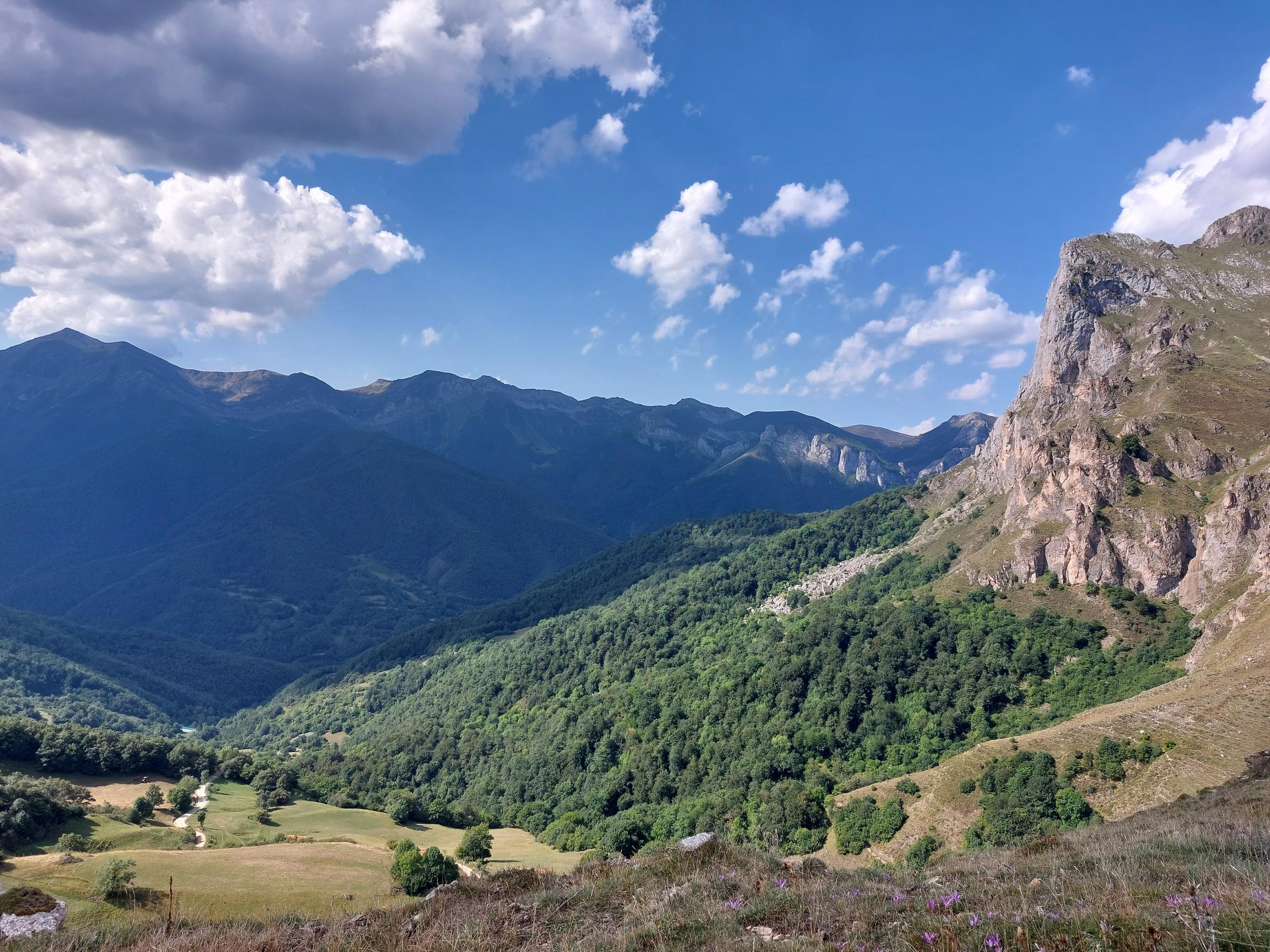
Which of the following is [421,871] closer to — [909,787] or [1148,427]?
[909,787]

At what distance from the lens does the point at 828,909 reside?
1036 cm

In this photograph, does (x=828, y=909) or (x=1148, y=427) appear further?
(x=1148, y=427)

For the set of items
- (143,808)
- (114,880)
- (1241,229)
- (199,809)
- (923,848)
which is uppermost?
(1241,229)

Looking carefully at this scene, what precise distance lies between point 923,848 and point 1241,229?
535 feet

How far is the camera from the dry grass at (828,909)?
7.73 meters

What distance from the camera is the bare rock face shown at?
6894 cm

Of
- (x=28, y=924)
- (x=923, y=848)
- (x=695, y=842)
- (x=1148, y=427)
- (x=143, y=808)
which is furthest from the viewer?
(x=1148, y=427)

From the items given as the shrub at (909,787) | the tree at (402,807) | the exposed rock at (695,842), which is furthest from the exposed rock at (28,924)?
the tree at (402,807)

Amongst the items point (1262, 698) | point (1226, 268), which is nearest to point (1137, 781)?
point (1262, 698)

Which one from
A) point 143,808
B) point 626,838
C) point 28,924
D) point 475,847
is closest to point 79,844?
point 143,808

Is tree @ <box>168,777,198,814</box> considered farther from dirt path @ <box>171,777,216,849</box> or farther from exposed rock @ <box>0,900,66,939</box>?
exposed rock @ <box>0,900,66,939</box>

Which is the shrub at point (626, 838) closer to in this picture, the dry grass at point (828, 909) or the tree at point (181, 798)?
the tree at point (181, 798)

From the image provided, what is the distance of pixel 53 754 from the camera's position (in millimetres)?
63594

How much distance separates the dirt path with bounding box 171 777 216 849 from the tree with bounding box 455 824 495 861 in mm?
19783
